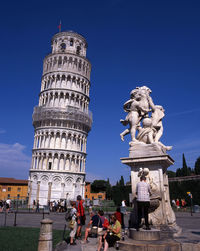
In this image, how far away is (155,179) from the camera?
7328 mm

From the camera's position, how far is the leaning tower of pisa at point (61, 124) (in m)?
51.8

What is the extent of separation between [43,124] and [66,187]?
1601 centimetres

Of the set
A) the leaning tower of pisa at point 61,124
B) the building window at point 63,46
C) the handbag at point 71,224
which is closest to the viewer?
the handbag at point 71,224

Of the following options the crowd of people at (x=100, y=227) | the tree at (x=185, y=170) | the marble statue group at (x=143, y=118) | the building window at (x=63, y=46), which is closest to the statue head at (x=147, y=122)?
the marble statue group at (x=143, y=118)

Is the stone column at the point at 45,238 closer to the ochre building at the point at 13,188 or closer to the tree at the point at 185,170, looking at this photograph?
the tree at the point at 185,170

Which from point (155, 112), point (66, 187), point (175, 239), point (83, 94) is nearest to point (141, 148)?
point (155, 112)

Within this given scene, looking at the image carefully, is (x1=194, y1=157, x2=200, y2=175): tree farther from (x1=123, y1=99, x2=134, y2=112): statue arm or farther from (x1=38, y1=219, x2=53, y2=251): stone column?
(x1=38, y1=219, x2=53, y2=251): stone column

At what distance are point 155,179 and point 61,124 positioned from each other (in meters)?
48.6

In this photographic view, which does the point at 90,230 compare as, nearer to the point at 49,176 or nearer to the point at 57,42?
the point at 49,176

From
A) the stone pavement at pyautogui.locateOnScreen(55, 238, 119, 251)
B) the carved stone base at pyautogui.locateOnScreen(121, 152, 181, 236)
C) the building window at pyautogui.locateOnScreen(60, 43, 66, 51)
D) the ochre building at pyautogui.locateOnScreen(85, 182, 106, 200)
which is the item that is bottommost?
the ochre building at pyautogui.locateOnScreen(85, 182, 106, 200)

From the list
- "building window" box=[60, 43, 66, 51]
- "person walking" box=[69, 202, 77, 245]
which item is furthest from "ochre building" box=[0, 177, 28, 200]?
"person walking" box=[69, 202, 77, 245]

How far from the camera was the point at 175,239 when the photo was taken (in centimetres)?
624

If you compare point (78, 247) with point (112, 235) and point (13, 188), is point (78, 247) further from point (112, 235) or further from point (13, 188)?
point (13, 188)

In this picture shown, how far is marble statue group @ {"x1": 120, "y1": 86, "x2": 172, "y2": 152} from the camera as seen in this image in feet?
27.0
